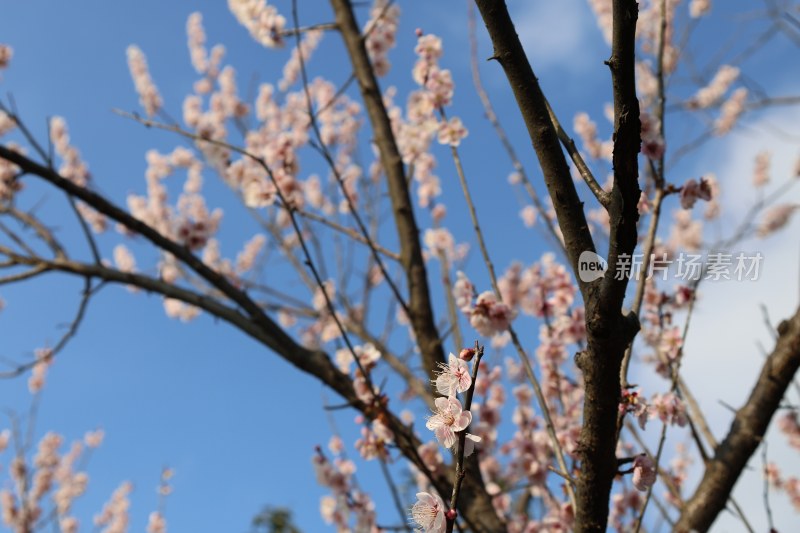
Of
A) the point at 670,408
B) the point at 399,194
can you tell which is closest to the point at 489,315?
the point at 670,408

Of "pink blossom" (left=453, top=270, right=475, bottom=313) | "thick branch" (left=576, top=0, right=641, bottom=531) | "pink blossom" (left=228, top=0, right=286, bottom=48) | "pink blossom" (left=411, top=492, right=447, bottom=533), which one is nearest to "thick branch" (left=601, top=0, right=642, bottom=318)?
"thick branch" (left=576, top=0, right=641, bottom=531)

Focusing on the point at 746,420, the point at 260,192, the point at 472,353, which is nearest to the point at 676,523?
the point at 746,420

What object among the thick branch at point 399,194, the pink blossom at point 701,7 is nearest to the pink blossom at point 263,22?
the thick branch at point 399,194

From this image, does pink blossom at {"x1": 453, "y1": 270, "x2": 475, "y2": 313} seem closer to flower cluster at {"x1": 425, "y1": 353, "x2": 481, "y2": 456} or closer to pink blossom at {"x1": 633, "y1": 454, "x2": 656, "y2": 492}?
pink blossom at {"x1": 633, "y1": 454, "x2": 656, "y2": 492}

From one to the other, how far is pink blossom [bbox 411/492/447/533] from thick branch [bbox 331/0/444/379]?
1562 mm

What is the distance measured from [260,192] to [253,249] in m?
5.53

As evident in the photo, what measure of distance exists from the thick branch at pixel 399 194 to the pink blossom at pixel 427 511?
156cm

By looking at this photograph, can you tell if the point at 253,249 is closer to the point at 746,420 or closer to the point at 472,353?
the point at 746,420

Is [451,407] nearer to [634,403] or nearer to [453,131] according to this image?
[634,403]

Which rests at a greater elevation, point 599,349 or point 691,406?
point 691,406

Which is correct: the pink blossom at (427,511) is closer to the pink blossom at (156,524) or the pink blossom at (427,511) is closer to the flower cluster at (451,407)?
the flower cluster at (451,407)

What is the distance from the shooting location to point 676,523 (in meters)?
2.14

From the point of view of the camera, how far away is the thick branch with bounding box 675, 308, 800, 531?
6.79 feet

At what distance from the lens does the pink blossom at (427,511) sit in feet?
3.56
